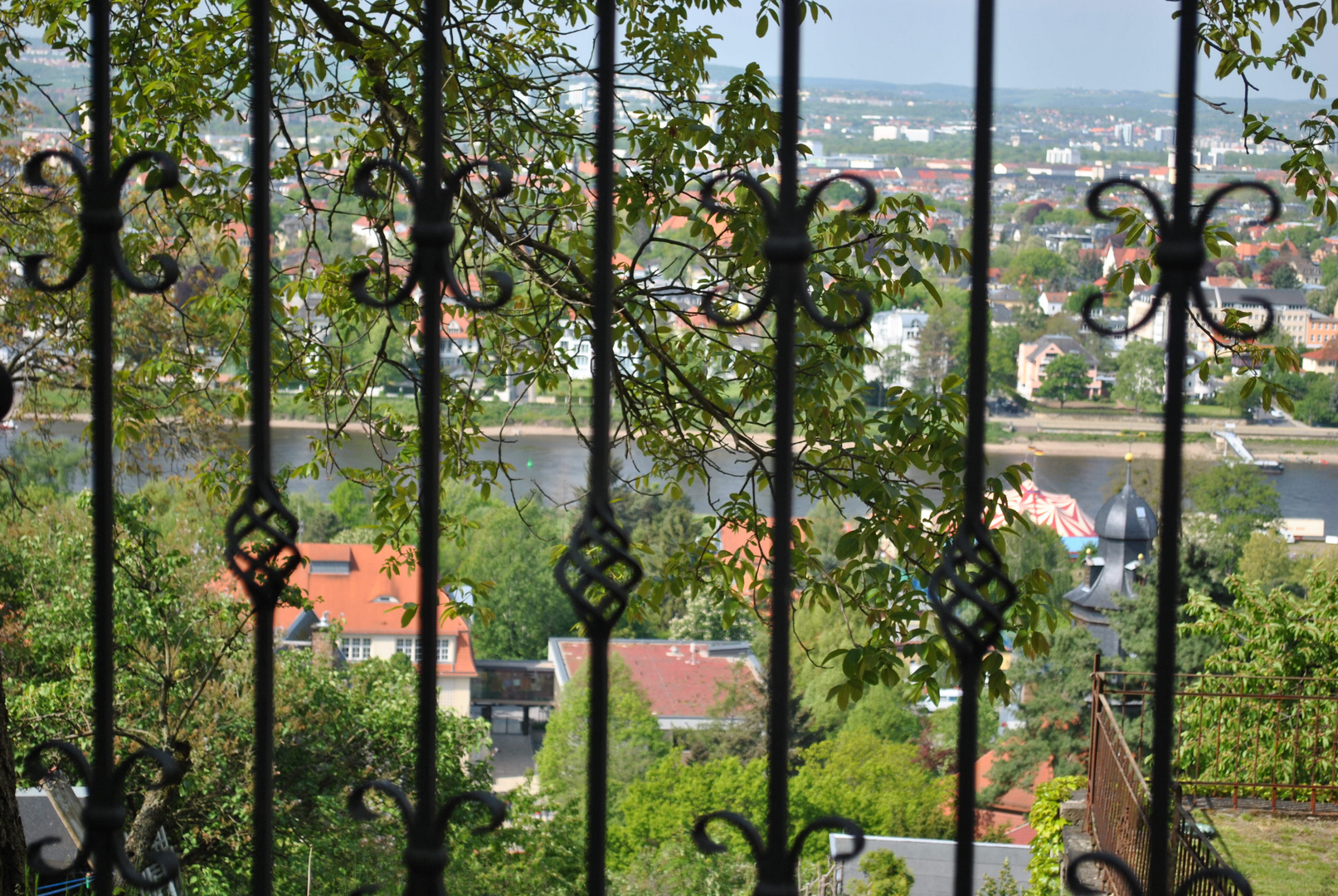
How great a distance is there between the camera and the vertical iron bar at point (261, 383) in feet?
2.95

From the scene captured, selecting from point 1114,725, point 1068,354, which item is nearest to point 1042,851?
point 1114,725

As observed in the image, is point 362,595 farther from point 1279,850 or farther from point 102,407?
point 102,407

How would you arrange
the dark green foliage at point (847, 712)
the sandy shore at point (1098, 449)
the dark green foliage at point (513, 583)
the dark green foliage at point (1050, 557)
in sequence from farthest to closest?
the sandy shore at point (1098, 449) < the dark green foliage at point (513, 583) < the dark green foliage at point (1050, 557) < the dark green foliage at point (847, 712)

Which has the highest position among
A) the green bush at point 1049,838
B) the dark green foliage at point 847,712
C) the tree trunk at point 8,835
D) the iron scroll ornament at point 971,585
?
the iron scroll ornament at point 971,585

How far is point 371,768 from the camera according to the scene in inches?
499

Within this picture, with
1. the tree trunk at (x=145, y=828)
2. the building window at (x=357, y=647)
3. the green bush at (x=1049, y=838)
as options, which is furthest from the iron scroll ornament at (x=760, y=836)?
the building window at (x=357, y=647)

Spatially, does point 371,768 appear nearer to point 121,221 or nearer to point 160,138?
point 160,138

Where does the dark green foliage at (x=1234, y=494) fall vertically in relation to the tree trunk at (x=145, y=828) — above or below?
above

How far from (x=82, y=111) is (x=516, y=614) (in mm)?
27196

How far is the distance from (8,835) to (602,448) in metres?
1.03

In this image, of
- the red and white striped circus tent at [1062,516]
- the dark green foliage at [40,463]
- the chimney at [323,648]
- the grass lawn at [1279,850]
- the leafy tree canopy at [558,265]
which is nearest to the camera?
the leafy tree canopy at [558,265]

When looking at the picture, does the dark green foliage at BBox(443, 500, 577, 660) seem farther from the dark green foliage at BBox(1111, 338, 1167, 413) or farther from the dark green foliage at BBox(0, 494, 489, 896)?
the dark green foliage at BBox(1111, 338, 1167, 413)

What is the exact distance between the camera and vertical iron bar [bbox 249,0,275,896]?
0.90m

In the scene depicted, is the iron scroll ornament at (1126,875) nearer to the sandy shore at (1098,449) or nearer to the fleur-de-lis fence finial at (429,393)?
the fleur-de-lis fence finial at (429,393)
